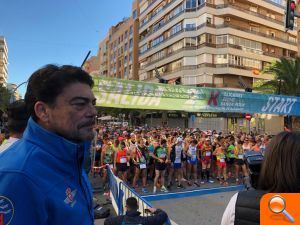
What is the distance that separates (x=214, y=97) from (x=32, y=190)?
509 inches

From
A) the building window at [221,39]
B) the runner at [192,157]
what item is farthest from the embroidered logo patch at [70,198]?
the building window at [221,39]

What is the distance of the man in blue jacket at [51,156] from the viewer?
1265 millimetres

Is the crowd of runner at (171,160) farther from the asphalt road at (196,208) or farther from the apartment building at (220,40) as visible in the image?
the apartment building at (220,40)

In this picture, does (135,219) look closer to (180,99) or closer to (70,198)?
(70,198)

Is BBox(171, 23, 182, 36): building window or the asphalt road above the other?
BBox(171, 23, 182, 36): building window

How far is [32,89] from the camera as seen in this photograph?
164cm

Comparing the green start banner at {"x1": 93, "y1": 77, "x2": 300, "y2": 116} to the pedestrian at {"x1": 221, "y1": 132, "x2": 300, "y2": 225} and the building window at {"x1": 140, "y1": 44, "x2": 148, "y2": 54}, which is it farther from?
the building window at {"x1": 140, "y1": 44, "x2": 148, "y2": 54}

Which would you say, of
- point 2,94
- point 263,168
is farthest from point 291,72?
point 2,94

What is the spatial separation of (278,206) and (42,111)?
1.22 metres

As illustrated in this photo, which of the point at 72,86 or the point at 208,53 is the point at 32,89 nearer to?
the point at 72,86

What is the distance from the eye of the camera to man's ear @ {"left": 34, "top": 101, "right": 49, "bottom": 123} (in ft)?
5.27

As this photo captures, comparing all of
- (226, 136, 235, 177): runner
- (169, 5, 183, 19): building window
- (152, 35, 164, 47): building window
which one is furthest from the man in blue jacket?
(152, 35, 164, 47): building window

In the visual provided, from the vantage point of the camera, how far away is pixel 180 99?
12797 mm

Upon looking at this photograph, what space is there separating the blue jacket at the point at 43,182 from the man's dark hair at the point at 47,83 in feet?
0.41
